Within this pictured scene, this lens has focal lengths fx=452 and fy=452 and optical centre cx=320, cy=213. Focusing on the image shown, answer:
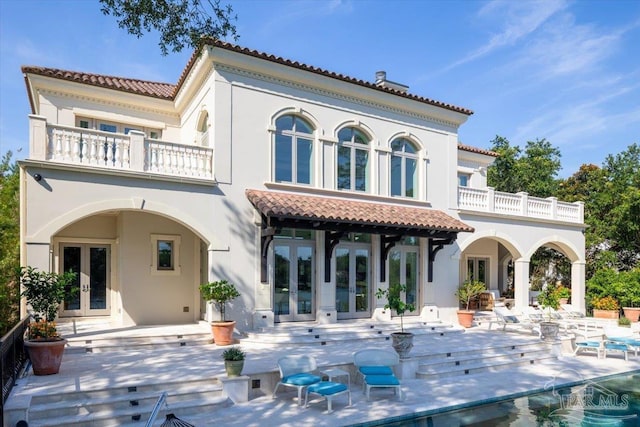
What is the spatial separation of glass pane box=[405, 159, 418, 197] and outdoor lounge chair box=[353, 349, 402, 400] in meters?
8.44

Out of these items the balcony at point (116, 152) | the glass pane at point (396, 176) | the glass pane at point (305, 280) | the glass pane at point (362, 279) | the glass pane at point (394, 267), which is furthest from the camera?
the glass pane at point (396, 176)

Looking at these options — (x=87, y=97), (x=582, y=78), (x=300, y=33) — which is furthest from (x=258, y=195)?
(x=582, y=78)

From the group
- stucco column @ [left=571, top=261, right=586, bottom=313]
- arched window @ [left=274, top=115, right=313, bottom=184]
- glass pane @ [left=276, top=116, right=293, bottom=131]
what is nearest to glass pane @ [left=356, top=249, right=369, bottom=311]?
arched window @ [left=274, top=115, right=313, bottom=184]

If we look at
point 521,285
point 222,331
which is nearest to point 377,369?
point 222,331

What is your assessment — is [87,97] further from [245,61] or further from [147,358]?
[147,358]

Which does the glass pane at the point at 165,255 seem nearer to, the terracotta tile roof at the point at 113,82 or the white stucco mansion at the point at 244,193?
the white stucco mansion at the point at 244,193

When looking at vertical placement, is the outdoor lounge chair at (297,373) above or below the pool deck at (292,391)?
above

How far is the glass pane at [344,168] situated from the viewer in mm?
16062

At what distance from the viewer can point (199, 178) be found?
1317 cm

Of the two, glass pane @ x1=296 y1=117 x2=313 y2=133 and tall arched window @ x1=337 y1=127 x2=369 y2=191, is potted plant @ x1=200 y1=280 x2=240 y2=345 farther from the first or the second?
glass pane @ x1=296 y1=117 x2=313 y2=133

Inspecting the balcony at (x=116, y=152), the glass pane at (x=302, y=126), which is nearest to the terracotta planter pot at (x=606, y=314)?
the glass pane at (x=302, y=126)

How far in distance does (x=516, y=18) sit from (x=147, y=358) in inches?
495

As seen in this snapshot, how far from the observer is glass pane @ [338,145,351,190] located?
16062mm

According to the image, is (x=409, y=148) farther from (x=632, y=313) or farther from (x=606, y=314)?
(x=632, y=313)
